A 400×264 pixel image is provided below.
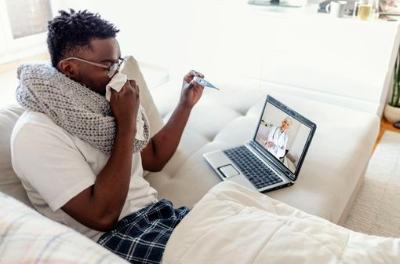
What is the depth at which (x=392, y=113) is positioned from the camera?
2520mm

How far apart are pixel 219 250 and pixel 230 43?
222 centimetres

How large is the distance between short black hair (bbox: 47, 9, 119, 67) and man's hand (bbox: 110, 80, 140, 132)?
14 cm

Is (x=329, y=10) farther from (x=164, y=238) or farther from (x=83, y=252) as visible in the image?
(x=83, y=252)

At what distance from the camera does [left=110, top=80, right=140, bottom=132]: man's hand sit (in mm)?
907

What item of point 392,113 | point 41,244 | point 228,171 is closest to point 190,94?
point 228,171

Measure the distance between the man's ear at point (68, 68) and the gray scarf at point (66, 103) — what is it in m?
0.02

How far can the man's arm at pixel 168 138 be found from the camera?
4.01ft

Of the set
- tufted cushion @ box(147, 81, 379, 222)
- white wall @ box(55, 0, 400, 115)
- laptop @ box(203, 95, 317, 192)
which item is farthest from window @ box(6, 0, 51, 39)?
laptop @ box(203, 95, 317, 192)

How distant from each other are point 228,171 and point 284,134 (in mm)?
231

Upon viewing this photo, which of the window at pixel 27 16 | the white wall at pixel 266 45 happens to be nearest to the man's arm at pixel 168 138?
the white wall at pixel 266 45

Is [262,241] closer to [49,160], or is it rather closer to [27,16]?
[49,160]

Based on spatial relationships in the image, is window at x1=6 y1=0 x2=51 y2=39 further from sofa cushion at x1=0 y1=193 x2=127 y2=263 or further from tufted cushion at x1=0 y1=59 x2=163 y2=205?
sofa cushion at x1=0 y1=193 x2=127 y2=263

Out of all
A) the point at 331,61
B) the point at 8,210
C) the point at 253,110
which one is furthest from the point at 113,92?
the point at 331,61

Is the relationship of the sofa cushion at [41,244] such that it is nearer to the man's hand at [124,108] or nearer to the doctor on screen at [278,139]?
the man's hand at [124,108]
